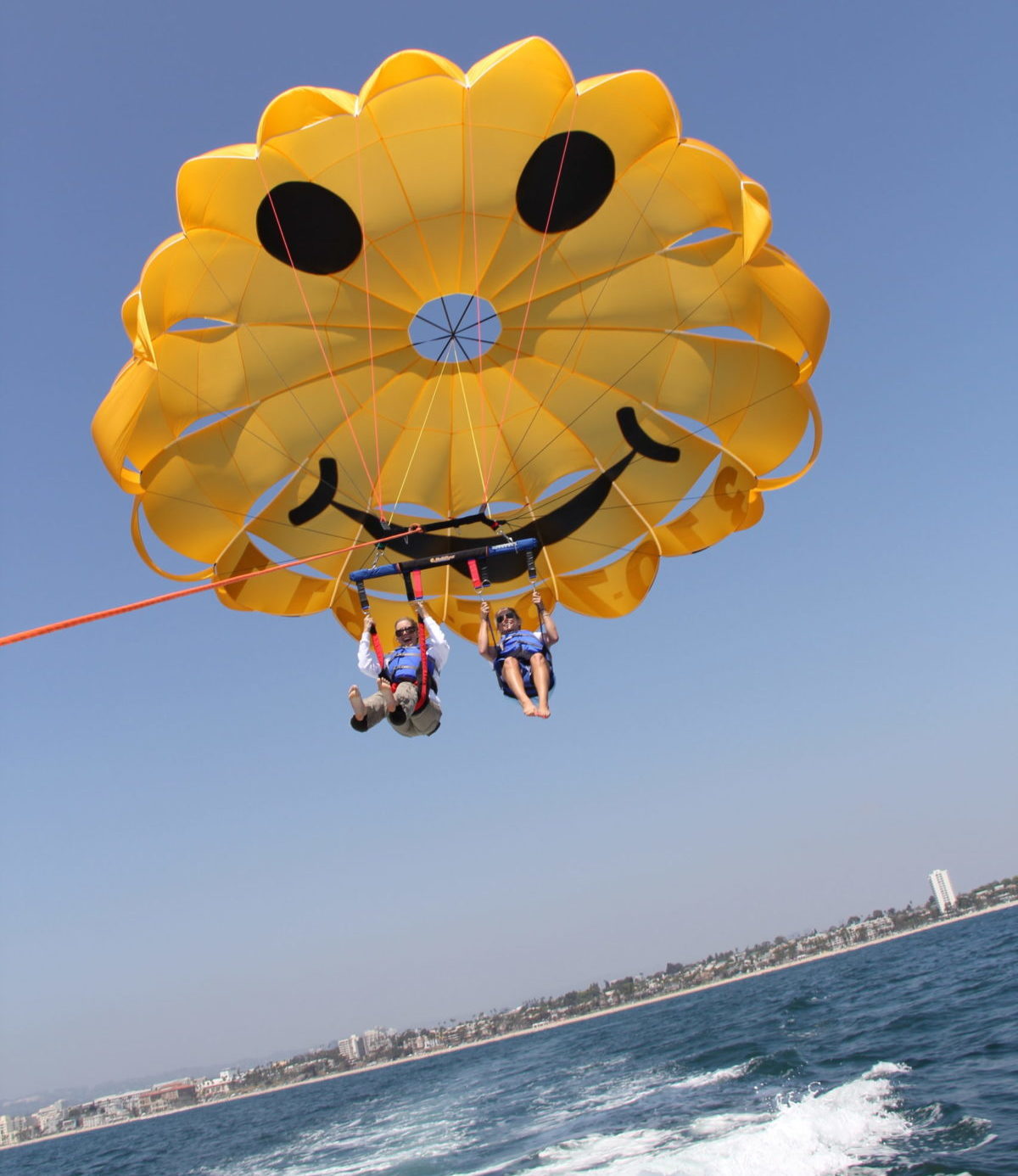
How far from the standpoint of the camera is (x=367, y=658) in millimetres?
7410

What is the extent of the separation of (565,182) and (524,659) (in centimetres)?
381

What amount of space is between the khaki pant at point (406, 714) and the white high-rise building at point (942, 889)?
10517 centimetres

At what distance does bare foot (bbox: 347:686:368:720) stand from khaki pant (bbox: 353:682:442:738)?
0.07 metres

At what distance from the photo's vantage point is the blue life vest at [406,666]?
23.8 ft

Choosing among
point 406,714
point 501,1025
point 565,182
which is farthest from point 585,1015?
point 565,182

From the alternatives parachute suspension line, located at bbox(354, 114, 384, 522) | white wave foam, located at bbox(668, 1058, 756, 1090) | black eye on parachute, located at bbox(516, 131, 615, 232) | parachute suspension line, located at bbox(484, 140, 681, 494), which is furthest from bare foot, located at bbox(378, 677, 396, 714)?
white wave foam, located at bbox(668, 1058, 756, 1090)

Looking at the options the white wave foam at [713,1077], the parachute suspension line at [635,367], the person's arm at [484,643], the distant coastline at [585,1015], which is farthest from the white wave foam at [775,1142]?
the distant coastline at [585,1015]

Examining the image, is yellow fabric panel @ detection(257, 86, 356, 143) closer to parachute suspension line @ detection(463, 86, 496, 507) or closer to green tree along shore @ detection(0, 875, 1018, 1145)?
parachute suspension line @ detection(463, 86, 496, 507)

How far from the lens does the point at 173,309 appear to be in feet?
24.8

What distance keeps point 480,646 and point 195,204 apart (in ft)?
13.2

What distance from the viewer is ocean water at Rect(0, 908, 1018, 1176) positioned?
340 inches

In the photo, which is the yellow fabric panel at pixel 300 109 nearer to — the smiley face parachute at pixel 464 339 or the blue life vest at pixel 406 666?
the smiley face parachute at pixel 464 339

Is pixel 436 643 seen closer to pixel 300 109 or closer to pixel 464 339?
pixel 464 339

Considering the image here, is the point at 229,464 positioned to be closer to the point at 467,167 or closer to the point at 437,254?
the point at 437,254
